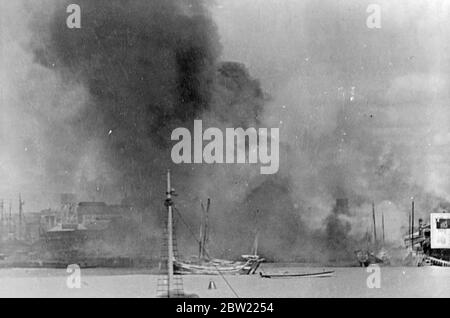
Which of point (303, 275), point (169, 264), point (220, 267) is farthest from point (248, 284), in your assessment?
point (169, 264)

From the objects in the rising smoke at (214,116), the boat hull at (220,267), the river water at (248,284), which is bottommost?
the river water at (248,284)

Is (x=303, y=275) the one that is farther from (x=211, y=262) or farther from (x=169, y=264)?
(x=169, y=264)

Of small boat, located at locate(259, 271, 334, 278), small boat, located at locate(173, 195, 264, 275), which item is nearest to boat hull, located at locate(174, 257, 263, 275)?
small boat, located at locate(173, 195, 264, 275)

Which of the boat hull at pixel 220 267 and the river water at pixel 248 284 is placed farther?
the boat hull at pixel 220 267

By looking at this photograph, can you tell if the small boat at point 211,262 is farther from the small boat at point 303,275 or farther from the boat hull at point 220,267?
the small boat at point 303,275

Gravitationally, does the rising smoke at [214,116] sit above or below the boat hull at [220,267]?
above

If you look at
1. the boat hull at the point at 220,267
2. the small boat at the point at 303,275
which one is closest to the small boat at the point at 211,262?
the boat hull at the point at 220,267

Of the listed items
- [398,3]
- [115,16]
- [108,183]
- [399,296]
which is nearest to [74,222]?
[108,183]
